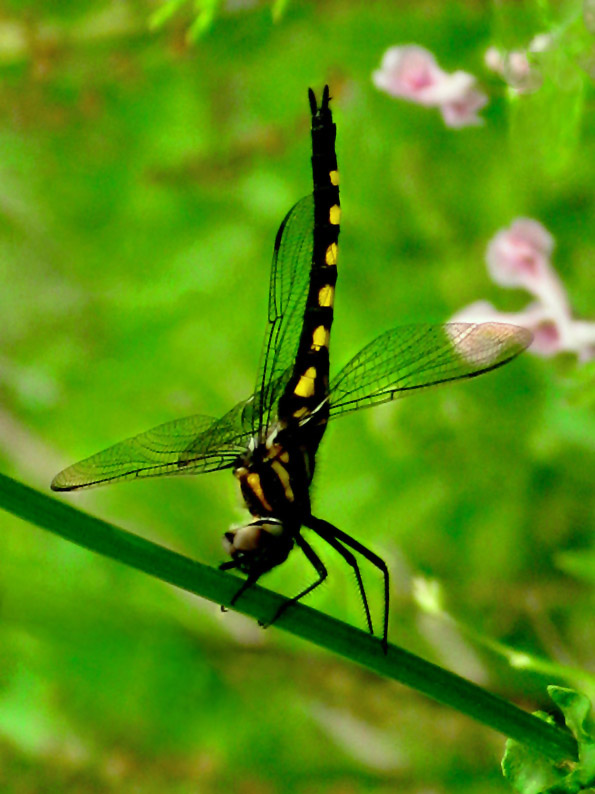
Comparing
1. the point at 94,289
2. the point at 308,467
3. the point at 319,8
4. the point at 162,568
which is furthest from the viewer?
the point at 94,289

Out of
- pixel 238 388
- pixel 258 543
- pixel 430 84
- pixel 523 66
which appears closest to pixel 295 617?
pixel 258 543

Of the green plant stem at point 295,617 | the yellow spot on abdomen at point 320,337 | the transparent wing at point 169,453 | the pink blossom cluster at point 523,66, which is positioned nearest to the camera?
the green plant stem at point 295,617

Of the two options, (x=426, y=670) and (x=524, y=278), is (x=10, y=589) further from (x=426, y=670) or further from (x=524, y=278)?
(x=426, y=670)

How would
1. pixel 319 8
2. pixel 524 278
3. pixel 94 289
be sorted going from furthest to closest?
pixel 94 289 → pixel 319 8 → pixel 524 278

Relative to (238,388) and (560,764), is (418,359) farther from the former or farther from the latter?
(238,388)

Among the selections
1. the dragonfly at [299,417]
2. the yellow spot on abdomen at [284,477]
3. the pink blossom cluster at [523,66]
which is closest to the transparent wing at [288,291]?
the dragonfly at [299,417]

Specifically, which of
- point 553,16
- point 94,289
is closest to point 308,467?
point 553,16

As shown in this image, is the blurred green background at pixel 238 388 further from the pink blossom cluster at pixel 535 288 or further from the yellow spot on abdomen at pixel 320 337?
the yellow spot on abdomen at pixel 320 337
